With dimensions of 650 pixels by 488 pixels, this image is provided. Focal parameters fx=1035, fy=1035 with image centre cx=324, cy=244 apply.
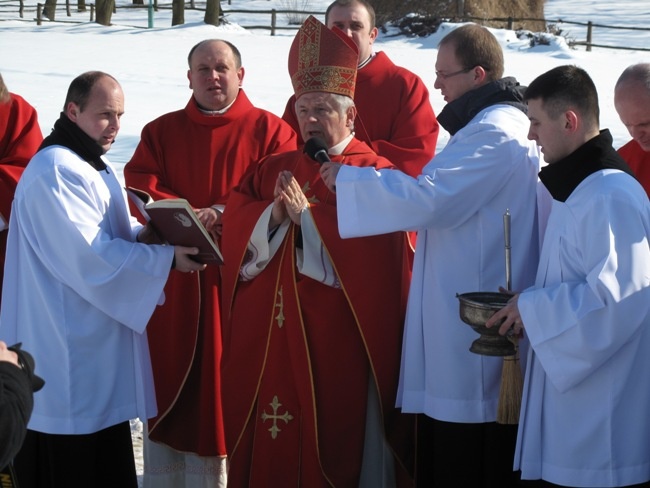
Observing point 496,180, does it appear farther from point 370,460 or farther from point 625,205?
point 370,460

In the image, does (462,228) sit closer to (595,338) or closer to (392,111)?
(595,338)

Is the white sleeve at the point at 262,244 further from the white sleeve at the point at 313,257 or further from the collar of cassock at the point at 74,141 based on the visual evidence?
the collar of cassock at the point at 74,141

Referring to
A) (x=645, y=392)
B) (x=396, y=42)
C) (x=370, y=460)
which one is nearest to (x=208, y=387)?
(x=370, y=460)

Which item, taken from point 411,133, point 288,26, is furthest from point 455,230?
point 288,26

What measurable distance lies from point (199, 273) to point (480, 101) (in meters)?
1.75

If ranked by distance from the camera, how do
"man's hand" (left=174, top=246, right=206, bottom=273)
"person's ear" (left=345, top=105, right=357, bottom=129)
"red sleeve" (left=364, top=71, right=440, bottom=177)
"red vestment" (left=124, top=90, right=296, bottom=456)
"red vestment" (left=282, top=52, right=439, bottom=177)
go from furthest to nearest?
"red vestment" (left=282, top=52, right=439, bottom=177) < "red sleeve" (left=364, top=71, right=440, bottom=177) < "red vestment" (left=124, top=90, right=296, bottom=456) < "person's ear" (left=345, top=105, right=357, bottom=129) < "man's hand" (left=174, top=246, right=206, bottom=273)

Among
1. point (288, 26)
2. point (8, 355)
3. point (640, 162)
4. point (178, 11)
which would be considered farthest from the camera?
point (288, 26)

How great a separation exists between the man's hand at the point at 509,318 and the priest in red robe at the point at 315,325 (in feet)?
3.20

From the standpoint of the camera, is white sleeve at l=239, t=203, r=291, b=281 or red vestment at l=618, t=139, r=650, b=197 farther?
red vestment at l=618, t=139, r=650, b=197

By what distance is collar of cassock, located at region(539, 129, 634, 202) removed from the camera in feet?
11.4

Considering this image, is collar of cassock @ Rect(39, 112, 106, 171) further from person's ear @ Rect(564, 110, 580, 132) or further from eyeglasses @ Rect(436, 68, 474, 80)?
person's ear @ Rect(564, 110, 580, 132)

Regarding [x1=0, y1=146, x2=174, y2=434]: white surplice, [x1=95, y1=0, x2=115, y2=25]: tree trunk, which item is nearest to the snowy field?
[x1=95, y1=0, x2=115, y2=25]: tree trunk

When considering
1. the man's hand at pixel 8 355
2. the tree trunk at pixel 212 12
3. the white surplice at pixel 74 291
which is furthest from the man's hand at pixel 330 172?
the tree trunk at pixel 212 12

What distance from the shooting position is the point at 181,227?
4.20m
